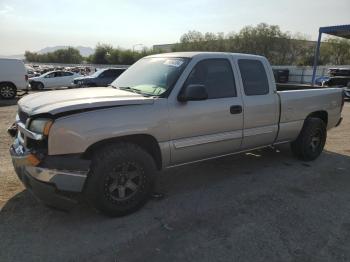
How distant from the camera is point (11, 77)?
16.7 metres

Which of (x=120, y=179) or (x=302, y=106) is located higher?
(x=302, y=106)

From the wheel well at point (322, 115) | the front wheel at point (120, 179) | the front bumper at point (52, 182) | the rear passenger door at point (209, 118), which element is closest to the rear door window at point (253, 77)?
the rear passenger door at point (209, 118)

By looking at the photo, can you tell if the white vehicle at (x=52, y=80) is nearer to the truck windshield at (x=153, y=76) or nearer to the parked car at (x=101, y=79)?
the parked car at (x=101, y=79)

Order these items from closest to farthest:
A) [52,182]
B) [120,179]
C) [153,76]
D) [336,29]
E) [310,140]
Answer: [52,182], [120,179], [153,76], [310,140], [336,29]

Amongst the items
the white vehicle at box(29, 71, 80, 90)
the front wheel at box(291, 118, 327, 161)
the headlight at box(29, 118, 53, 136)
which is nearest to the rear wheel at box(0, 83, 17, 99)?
the white vehicle at box(29, 71, 80, 90)

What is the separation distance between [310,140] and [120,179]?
12.4 feet

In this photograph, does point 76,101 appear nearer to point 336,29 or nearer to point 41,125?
point 41,125

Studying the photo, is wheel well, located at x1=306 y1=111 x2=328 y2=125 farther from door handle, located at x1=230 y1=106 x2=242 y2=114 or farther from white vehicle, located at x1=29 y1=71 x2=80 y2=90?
white vehicle, located at x1=29 y1=71 x2=80 y2=90

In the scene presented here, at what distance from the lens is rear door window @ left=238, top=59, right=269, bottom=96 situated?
4961 mm

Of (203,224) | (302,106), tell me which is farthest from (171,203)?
(302,106)

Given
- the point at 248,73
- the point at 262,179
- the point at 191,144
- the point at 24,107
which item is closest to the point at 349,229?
the point at 262,179

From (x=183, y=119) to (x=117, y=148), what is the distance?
0.91 metres

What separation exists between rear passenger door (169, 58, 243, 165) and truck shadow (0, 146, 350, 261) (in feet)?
1.77

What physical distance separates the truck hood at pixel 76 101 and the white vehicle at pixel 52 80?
21.2 metres
